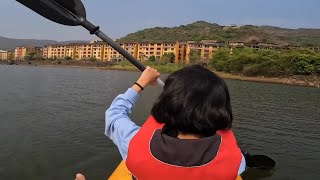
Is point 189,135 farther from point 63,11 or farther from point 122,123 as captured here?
point 63,11

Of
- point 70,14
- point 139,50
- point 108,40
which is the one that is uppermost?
point 70,14

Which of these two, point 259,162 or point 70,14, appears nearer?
point 70,14

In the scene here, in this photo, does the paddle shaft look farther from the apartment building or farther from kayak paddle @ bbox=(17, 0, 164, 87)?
the apartment building

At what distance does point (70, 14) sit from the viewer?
2.57 metres

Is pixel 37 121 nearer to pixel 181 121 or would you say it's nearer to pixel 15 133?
pixel 15 133

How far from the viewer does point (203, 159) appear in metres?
1.58

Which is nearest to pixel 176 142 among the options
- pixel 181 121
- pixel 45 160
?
pixel 181 121

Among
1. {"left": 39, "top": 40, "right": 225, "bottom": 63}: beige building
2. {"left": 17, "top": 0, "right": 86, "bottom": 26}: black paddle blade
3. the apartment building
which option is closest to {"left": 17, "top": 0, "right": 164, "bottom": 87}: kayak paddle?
{"left": 17, "top": 0, "right": 86, "bottom": 26}: black paddle blade

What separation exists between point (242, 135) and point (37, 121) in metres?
6.74

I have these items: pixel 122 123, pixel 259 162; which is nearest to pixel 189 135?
pixel 122 123

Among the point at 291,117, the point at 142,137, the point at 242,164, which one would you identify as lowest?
the point at 291,117

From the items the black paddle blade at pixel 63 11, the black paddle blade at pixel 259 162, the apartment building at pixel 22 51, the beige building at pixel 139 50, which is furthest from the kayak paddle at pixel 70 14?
the apartment building at pixel 22 51

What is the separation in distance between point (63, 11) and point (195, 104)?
137 cm

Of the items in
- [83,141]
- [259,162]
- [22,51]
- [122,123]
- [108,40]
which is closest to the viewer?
[122,123]
